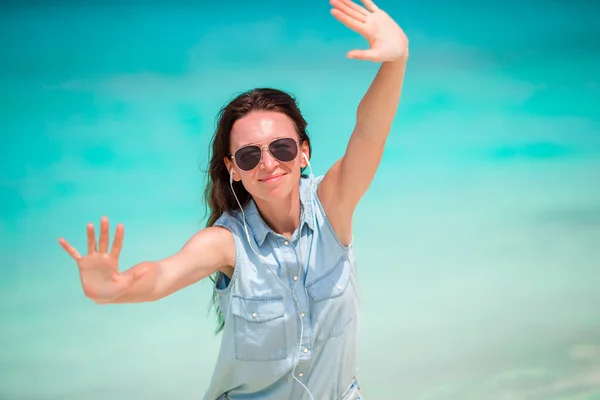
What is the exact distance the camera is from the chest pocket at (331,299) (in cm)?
283

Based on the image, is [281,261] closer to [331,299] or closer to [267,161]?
[331,299]

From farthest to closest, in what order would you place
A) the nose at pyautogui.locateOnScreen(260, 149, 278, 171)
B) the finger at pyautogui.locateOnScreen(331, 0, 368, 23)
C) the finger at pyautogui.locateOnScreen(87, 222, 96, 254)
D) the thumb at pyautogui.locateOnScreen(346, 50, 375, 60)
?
1. the nose at pyautogui.locateOnScreen(260, 149, 278, 171)
2. the finger at pyautogui.locateOnScreen(331, 0, 368, 23)
3. the thumb at pyautogui.locateOnScreen(346, 50, 375, 60)
4. the finger at pyautogui.locateOnScreen(87, 222, 96, 254)

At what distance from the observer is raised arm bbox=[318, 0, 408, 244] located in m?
2.44

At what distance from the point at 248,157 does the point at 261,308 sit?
584 mm

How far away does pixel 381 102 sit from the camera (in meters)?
2.58

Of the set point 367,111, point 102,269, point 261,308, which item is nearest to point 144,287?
point 102,269

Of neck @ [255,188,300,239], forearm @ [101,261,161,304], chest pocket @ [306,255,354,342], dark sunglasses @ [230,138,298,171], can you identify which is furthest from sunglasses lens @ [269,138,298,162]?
forearm @ [101,261,161,304]

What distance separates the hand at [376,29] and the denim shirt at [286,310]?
0.73 meters

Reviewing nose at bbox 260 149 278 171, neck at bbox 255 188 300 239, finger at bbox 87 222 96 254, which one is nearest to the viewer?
finger at bbox 87 222 96 254

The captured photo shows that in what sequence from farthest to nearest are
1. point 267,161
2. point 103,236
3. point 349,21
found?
point 267,161
point 349,21
point 103,236

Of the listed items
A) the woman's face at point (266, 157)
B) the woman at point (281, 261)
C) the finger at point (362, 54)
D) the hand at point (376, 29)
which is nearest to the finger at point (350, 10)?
the hand at point (376, 29)

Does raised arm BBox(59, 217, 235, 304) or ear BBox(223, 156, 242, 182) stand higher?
ear BBox(223, 156, 242, 182)

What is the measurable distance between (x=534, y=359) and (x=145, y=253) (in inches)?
135

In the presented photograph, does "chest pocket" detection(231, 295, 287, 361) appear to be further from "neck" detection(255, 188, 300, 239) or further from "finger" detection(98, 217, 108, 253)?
"finger" detection(98, 217, 108, 253)
